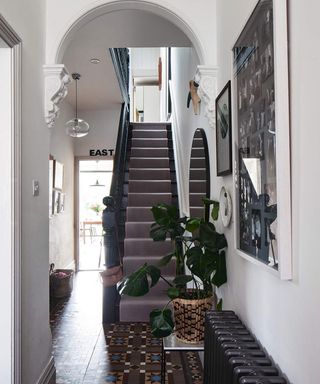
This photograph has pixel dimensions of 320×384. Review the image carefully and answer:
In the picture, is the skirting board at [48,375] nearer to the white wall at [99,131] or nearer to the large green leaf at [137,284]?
the large green leaf at [137,284]

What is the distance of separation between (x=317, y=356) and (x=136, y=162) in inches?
215

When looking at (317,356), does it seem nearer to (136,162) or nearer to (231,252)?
(231,252)

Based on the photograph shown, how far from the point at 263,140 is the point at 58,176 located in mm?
4705

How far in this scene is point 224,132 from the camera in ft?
7.25

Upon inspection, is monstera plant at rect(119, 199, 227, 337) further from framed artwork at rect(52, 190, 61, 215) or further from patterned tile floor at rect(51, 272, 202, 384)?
framed artwork at rect(52, 190, 61, 215)

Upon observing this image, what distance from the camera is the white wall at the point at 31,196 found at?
2.21 metres

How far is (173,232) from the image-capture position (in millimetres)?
2520

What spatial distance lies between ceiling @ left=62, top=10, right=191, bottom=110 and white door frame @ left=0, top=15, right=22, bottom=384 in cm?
157

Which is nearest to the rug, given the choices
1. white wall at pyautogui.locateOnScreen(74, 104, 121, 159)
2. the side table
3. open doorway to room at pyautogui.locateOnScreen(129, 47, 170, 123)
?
the side table

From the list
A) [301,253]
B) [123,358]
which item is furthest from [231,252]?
[123,358]

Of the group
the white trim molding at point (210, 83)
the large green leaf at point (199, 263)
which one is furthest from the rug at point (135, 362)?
the white trim molding at point (210, 83)

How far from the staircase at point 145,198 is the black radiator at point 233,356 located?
213cm

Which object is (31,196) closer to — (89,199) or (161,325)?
(161,325)

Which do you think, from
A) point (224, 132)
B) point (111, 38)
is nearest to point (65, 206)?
point (111, 38)
